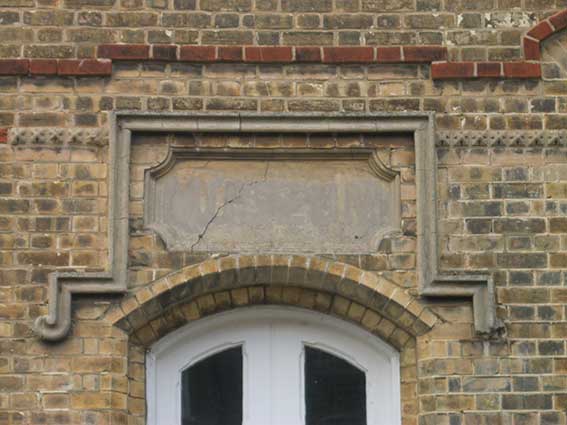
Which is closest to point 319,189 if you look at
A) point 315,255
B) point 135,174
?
point 315,255

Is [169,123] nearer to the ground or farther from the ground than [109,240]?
farther from the ground

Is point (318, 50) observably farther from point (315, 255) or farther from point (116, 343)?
point (116, 343)

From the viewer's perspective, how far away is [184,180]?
1212cm

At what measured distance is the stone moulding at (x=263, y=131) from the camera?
38.7 feet

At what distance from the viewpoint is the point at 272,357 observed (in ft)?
40.2

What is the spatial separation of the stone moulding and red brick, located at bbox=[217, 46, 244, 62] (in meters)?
0.40

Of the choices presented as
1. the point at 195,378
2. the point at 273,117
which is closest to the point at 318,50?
the point at 273,117

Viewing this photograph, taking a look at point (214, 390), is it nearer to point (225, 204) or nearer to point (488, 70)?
point (225, 204)

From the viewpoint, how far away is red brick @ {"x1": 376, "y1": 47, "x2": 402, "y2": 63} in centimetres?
1223

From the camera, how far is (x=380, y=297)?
1193 cm

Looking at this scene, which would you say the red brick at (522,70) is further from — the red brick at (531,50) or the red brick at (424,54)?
the red brick at (424,54)

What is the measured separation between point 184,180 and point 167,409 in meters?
1.56

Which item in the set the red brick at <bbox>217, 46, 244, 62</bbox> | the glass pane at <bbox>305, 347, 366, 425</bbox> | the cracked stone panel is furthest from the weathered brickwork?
the glass pane at <bbox>305, 347, 366, 425</bbox>

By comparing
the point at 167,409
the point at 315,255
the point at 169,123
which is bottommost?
the point at 167,409
